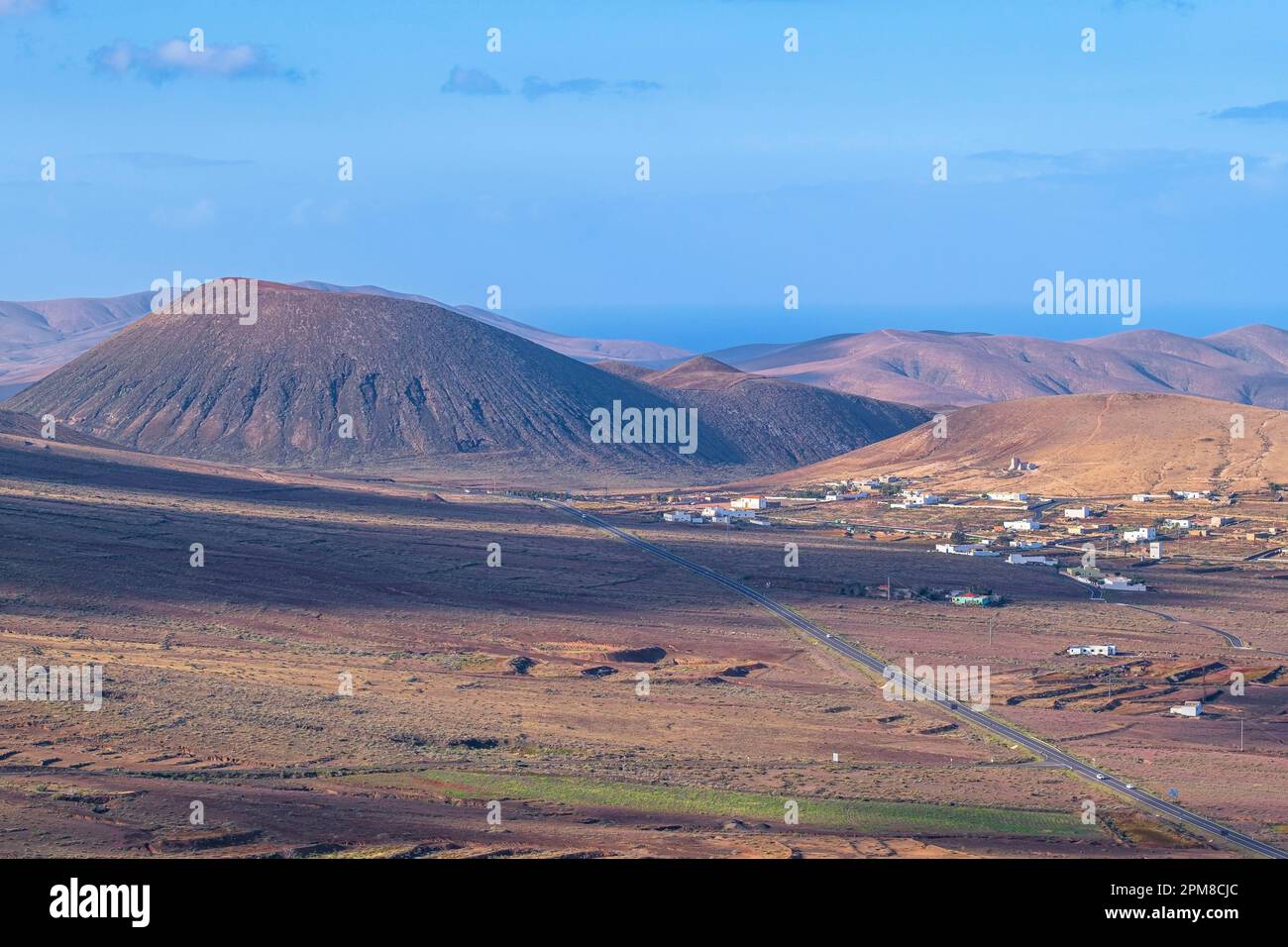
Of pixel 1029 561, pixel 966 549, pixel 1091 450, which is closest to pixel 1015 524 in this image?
pixel 966 549

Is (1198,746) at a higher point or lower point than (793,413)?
lower

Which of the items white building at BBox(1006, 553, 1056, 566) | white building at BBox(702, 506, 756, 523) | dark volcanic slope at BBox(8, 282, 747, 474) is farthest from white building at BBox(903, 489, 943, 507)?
dark volcanic slope at BBox(8, 282, 747, 474)

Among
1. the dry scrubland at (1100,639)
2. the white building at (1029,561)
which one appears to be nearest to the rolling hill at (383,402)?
the dry scrubland at (1100,639)

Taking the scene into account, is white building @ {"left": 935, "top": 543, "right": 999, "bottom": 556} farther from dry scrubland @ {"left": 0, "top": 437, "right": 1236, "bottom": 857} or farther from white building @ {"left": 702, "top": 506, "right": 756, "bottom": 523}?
white building @ {"left": 702, "top": 506, "right": 756, "bottom": 523}

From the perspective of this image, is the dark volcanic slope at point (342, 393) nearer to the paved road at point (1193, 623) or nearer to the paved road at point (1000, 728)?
the paved road at point (1000, 728)

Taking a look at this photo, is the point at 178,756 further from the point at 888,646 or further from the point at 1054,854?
the point at 888,646
